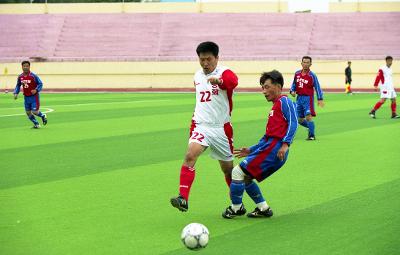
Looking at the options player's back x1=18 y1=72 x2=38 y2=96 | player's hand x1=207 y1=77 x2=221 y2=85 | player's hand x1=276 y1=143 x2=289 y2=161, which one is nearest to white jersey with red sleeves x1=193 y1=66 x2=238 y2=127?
player's hand x1=207 y1=77 x2=221 y2=85

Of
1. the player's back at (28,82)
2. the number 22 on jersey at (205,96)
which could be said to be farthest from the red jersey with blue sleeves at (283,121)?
the player's back at (28,82)

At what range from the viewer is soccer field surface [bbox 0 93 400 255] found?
789 cm

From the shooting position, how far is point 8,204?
10.2m

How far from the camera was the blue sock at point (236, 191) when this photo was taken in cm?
905

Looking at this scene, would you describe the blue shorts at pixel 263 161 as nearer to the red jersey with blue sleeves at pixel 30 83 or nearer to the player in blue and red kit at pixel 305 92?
the player in blue and red kit at pixel 305 92

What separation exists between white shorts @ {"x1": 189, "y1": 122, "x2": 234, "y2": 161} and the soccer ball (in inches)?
86.9

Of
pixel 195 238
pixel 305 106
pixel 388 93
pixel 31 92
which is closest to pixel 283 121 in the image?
pixel 195 238

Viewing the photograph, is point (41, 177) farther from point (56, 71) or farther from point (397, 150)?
point (56, 71)

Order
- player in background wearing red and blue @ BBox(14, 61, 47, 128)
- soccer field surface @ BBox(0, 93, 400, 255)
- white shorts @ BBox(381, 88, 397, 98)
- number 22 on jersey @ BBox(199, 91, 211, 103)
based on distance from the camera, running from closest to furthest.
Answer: soccer field surface @ BBox(0, 93, 400, 255) → number 22 on jersey @ BBox(199, 91, 211, 103) → player in background wearing red and blue @ BBox(14, 61, 47, 128) → white shorts @ BBox(381, 88, 397, 98)

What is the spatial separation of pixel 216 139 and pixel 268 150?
0.70 m

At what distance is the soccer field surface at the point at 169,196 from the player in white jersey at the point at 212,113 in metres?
0.74

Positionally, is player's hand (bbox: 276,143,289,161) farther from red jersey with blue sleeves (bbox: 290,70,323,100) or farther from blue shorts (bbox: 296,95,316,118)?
red jersey with blue sleeves (bbox: 290,70,323,100)

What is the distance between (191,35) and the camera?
6147cm

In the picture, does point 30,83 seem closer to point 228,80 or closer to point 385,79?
point 385,79
